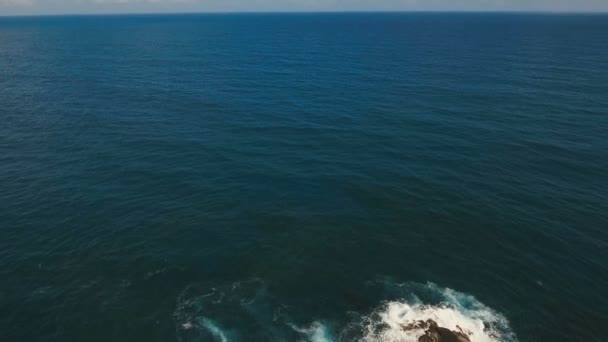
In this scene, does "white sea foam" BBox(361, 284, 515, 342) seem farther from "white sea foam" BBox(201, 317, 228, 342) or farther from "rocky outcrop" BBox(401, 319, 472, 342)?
"white sea foam" BBox(201, 317, 228, 342)

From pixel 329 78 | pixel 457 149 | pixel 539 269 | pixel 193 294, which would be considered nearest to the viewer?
pixel 193 294

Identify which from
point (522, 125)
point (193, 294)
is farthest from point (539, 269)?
point (522, 125)

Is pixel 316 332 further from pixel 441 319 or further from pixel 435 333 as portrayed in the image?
pixel 441 319

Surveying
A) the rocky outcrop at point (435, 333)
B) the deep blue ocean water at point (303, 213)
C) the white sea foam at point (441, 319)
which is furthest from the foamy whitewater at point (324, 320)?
the rocky outcrop at point (435, 333)

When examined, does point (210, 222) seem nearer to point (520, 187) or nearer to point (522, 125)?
point (520, 187)

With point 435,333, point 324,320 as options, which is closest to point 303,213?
point 324,320
